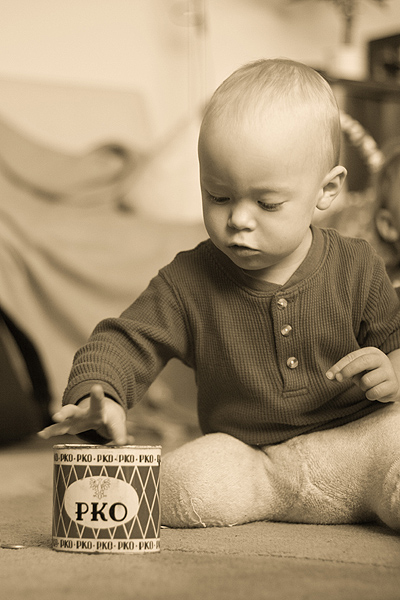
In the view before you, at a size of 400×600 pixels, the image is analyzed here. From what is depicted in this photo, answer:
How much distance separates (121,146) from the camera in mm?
2092

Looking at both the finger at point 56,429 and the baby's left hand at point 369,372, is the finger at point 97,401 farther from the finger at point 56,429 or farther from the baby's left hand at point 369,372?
the baby's left hand at point 369,372

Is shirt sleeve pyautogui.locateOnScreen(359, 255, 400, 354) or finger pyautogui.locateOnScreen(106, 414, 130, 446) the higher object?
shirt sleeve pyautogui.locateOnScreen(359, 255, 400, 354)

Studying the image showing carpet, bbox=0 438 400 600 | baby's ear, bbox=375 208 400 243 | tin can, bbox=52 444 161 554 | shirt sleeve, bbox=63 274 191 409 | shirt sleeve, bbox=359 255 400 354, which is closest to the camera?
carpet, bbox=0 438 400 600

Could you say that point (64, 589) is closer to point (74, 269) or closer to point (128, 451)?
point (128, 451)

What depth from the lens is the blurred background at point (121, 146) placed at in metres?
1.61

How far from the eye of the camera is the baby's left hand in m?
0.77

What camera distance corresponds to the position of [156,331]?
35.0 inches

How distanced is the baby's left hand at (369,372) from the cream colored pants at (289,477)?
3.0 inches

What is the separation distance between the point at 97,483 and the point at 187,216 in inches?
57.5

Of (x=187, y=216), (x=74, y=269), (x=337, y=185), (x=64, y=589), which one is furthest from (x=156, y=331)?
(x=187, y=216)

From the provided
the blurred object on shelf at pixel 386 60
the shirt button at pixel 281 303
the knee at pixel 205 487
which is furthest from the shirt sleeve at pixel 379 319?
the blurred object on shelf at pixel 386 60

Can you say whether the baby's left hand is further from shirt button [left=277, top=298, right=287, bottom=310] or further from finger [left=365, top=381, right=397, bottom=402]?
shirt button [left=277, top=298, right=287, bottom=310]

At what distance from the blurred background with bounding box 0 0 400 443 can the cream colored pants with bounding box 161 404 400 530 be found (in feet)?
2.03

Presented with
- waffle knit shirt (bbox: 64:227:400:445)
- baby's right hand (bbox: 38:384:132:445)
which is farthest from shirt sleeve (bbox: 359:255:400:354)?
baby's right hand (bbox: 38:384:132:445)
